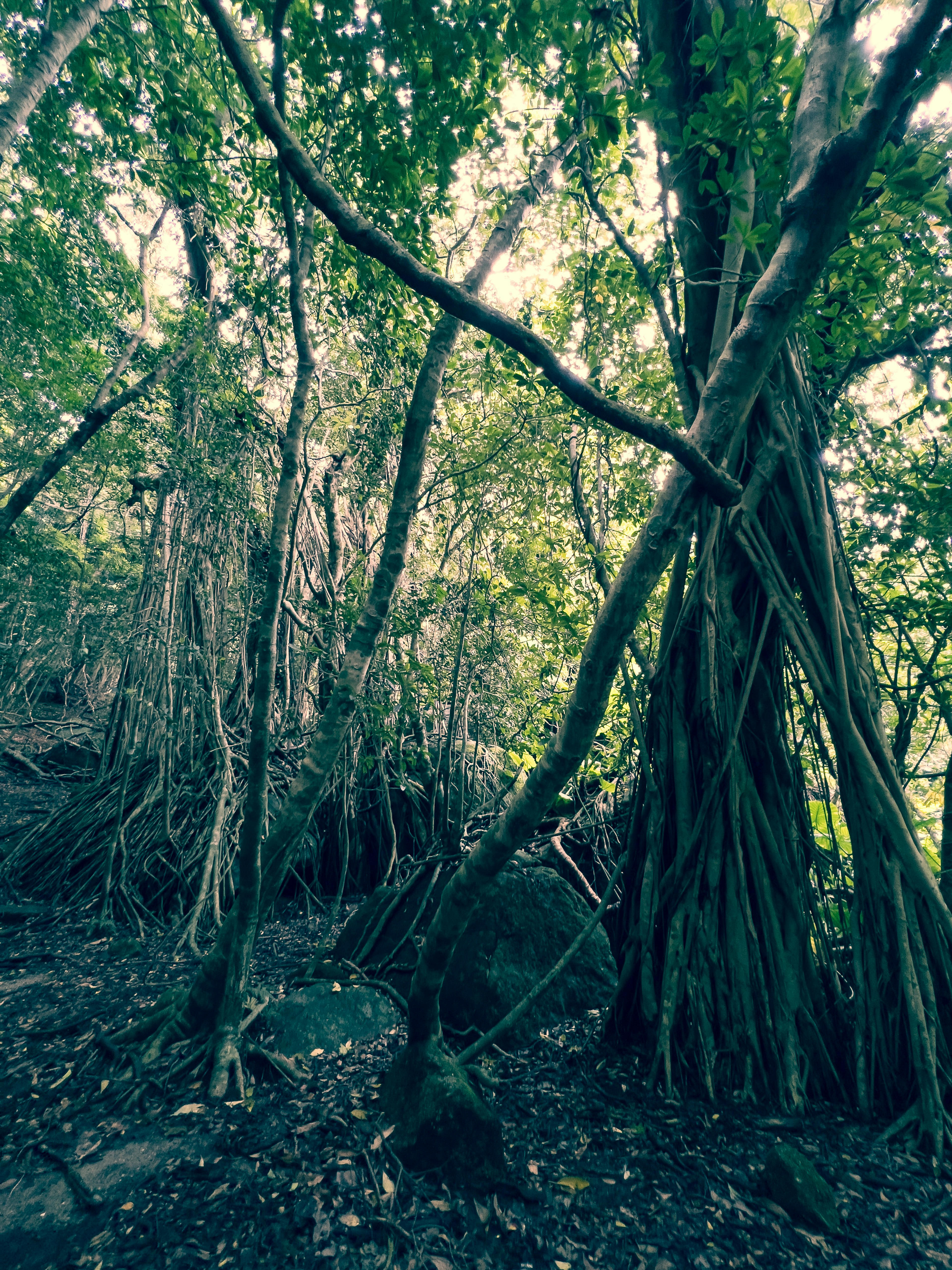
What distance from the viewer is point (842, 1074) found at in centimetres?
221

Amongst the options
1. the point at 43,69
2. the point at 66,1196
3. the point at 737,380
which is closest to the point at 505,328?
the point at 737,380

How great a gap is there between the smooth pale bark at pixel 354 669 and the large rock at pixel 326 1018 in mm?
381

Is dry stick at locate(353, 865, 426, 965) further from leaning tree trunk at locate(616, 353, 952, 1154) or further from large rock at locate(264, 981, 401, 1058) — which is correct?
leaning tree trunk at locate(616, 353, 952, 1154)

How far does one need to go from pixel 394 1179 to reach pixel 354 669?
180 centimetres

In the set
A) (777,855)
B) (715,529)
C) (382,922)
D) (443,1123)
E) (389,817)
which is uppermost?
(715,529)

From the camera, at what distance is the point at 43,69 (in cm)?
337

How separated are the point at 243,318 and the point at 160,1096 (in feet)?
16.1

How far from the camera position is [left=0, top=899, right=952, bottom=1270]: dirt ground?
153 cm

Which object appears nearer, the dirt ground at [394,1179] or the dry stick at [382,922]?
the dirt ground at [394,1179]

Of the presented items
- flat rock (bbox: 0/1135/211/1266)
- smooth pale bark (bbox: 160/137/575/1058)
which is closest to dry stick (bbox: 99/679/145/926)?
smooth pale bark (bbox: 160/137/575/1058)

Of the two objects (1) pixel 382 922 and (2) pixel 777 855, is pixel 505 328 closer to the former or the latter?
(2) pixel 777 855

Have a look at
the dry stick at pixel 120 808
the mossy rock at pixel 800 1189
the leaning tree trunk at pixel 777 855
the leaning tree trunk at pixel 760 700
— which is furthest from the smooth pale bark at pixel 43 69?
the mossy rock at pixel 800 1189

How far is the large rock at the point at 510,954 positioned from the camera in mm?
2830

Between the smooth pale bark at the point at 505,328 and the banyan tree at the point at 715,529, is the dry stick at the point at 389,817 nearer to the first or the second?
the banyan tree at the point at 715,529
